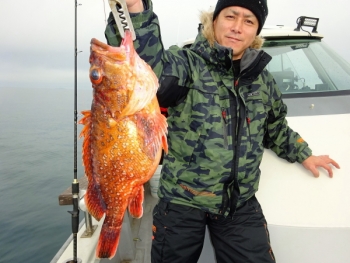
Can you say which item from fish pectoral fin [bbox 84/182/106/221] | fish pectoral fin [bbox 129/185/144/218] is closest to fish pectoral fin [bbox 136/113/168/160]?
fish pectoral fin [bbox 129/185/144/218]

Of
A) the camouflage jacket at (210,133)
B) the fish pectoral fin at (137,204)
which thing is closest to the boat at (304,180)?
the camouflage jacket at (210,133)

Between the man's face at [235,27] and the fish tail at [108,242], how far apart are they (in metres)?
1.66

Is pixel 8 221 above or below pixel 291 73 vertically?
below

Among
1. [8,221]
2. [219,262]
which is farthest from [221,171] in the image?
[8,221]

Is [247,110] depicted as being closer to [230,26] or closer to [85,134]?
[230,26]

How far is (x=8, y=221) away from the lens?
10562mm

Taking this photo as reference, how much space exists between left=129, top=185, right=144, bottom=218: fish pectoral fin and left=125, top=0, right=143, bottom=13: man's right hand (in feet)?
3.22

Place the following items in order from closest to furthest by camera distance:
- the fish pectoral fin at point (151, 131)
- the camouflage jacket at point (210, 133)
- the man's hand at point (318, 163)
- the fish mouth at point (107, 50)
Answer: the fish mouth at point (107, 50) → the fish pectoral fin at point (151, 131) → the camouflage jacket at point (210, 133) → the man's hand at point (318, 163)

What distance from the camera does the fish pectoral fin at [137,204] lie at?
4.83ft

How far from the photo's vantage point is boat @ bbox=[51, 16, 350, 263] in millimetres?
1932

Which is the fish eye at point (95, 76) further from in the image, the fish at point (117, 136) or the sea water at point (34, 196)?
the sea water at point (34, 196)

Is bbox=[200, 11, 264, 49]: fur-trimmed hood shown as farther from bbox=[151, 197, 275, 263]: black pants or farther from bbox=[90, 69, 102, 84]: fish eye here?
bbox=[151, 197, 275, 263]: black pants

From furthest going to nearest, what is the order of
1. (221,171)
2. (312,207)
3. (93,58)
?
(312,207)
(221,171)
(93,58)

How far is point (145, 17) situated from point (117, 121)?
60 centimetres
